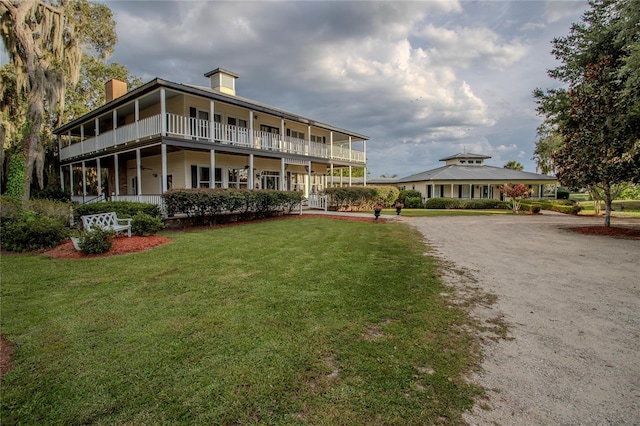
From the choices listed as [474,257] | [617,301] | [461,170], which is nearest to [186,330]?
[617,301]

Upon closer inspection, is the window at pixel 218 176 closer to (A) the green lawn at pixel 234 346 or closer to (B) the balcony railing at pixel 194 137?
(B) the balcony railing at pixel 194 137

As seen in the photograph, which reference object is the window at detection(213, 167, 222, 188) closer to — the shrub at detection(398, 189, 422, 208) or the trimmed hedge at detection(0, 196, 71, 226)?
the trimmed hedge at detection(0, 196, 71, 226)

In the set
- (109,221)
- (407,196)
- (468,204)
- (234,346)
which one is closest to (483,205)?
(468,204)

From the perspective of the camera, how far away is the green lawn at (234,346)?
2359 millimetres

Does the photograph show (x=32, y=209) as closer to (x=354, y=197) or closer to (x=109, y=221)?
(x=109, y=221)

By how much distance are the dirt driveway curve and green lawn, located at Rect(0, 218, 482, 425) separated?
0.32 m

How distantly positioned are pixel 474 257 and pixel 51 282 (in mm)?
8937

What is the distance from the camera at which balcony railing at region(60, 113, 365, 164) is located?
1423 cm

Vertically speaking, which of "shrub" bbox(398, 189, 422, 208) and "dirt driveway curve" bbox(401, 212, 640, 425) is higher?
"shrub" bbox(398, 189, 422, 208)

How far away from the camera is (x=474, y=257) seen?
7680 mm

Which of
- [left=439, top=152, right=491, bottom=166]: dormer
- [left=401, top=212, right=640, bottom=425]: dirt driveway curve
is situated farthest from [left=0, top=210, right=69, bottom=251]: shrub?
[left=439, top=152, right=491, bottom=166]: dormer

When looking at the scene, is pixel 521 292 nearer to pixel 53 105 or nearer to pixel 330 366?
pixel 330 366

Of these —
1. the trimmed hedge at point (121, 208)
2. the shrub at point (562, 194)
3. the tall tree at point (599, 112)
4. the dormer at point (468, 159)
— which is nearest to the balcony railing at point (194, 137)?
the trimmed hedge at point (121, 208)

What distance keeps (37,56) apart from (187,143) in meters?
12.3
